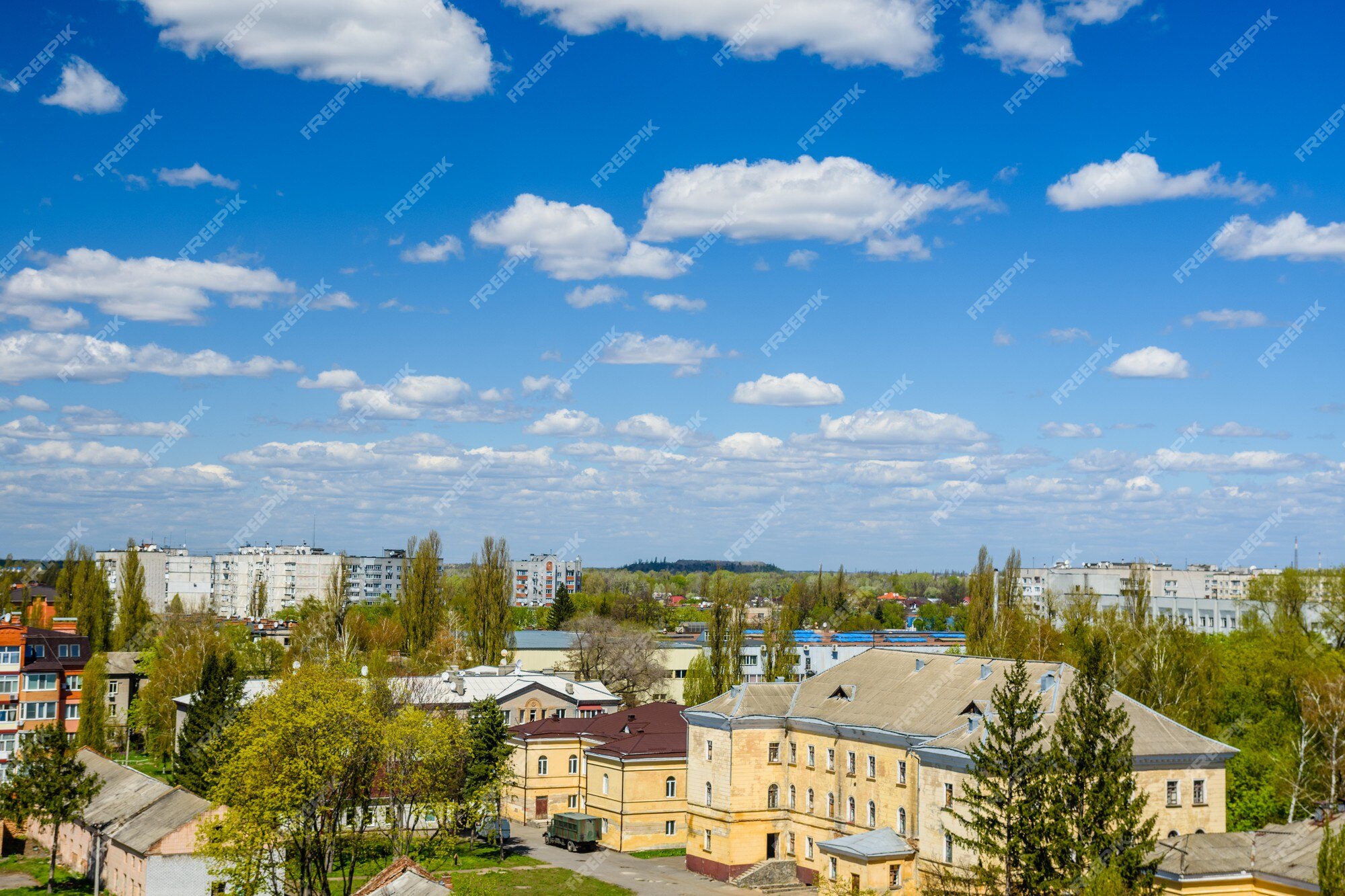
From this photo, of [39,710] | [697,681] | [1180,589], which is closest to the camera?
[39,710]

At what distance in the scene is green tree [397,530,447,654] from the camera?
10525cm

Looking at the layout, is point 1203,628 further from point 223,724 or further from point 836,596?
point 223,724

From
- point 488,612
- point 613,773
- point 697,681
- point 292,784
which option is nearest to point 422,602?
point 488,612

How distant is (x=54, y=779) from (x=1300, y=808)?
198ft

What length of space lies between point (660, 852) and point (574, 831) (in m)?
4.81

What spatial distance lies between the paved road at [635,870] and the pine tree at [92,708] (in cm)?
2815

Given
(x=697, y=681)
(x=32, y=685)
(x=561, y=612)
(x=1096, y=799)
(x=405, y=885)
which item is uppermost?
(x=561, y=612)

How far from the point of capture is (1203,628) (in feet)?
429

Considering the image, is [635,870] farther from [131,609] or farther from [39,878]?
[131,609]

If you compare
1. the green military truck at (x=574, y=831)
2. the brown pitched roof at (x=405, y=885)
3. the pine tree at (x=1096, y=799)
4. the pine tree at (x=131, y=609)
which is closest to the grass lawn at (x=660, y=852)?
the green military truck at (x=574, y=831)

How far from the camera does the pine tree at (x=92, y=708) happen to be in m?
73.8

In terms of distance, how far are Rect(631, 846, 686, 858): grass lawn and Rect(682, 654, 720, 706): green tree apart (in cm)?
2371

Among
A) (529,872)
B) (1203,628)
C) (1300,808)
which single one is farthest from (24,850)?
(1203,628)

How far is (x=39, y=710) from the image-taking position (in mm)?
76688
